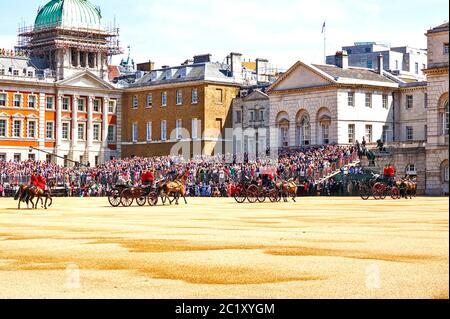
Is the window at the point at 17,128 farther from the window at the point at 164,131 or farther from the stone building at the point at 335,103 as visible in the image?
the stone building at the point at 335,103

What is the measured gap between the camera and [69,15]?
328ft

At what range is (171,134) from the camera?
95.7 meters

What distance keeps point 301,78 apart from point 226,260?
6658 cm

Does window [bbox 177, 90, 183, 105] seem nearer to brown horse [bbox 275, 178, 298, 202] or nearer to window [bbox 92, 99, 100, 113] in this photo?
window [bbox 92, 99, 100, 113]

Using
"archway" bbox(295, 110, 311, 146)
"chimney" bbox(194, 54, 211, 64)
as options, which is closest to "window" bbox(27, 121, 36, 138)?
"chimney" bbox(194, 54, 211, 64)

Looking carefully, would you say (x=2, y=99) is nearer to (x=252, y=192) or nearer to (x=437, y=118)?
(x=437, y=118)

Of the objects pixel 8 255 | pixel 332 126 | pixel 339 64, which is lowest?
pixel 8 255

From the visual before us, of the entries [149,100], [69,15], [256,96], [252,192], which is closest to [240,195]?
[252,192]

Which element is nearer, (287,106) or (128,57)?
(287,106)

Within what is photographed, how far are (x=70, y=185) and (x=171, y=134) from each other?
23.8 metres

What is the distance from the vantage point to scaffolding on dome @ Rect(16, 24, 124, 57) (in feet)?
326

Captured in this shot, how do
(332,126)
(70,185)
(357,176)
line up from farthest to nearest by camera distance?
1. (332,126)
2. (70,185)
3. (357,176)
